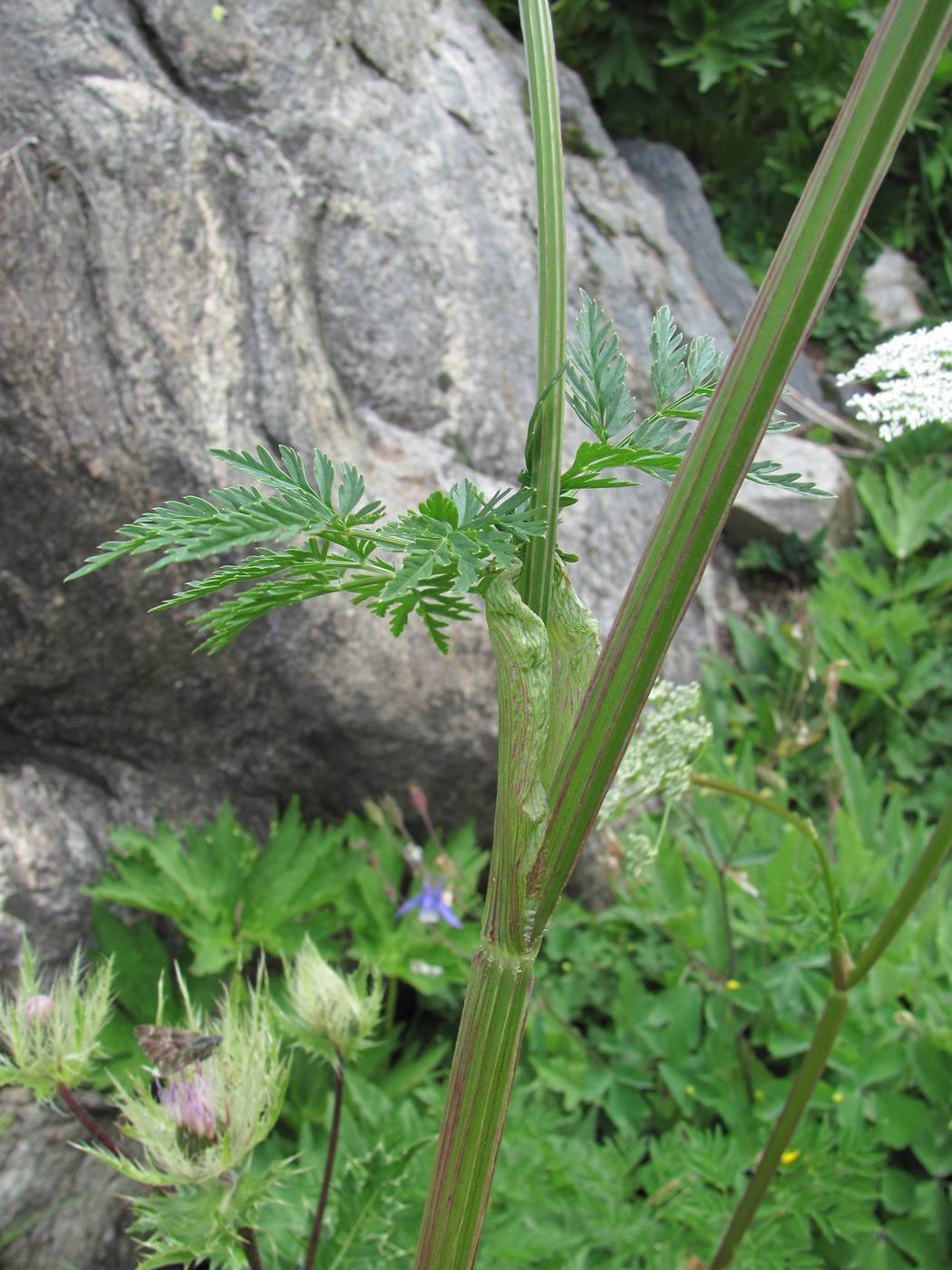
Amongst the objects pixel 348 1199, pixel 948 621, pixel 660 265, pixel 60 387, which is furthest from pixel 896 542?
pixel 348 1199

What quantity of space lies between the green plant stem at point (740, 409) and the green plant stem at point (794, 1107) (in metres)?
0.63

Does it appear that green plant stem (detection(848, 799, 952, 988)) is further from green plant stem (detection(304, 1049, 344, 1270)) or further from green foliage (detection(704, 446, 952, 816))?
green foliage (detection(704, 446, 952, 816))

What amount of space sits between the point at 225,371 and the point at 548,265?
1.80 m

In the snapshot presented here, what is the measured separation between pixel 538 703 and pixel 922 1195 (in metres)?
1.57

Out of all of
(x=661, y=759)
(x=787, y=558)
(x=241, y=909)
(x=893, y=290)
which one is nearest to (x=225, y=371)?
(x=241, y=909)

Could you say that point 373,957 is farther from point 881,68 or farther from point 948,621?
point 948,621

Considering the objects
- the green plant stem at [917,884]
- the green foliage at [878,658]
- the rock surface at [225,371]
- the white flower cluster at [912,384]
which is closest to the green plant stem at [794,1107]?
the green plant stem at [917,884]

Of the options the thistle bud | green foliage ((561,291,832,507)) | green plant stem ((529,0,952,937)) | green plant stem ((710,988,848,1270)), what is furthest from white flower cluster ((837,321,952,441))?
the thistle bud

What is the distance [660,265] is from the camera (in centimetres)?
392

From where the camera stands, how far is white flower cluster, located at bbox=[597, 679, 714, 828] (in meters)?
1.07

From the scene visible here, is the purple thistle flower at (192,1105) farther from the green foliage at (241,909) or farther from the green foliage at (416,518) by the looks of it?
the green foliage at (241,909)

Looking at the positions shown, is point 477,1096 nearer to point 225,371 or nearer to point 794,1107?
point 794,1107

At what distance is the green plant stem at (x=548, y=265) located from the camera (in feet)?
1.70

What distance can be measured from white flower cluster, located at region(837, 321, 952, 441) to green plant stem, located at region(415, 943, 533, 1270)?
0.47 m
